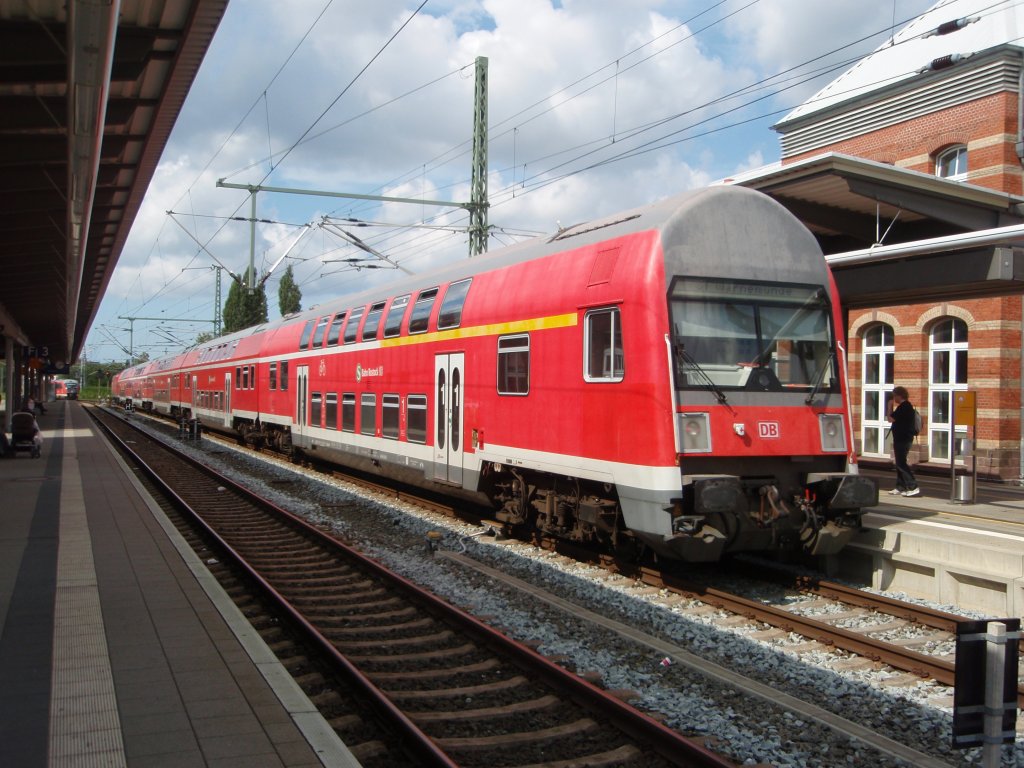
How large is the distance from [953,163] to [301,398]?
16.4 m

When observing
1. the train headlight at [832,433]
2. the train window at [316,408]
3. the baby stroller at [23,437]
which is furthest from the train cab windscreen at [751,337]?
the baby stroller at [23,437]

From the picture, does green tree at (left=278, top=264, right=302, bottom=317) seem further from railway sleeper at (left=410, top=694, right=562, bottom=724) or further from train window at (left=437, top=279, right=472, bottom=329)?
railway sleeper at (left=410, top=694, right=562, bottom=724)

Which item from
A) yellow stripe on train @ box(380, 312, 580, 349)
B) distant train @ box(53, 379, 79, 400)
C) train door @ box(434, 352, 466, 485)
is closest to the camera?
yellow stripe on train @ box(380, 312, 580, 349)

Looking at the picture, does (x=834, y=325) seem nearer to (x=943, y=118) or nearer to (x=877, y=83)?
(x=943, y=118)

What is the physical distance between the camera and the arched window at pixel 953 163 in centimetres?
2130

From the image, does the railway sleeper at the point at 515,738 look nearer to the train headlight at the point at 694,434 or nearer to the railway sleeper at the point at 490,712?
the railway sleeper at the point at 490,712

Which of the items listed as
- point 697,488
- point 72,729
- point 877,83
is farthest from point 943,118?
point 72,729

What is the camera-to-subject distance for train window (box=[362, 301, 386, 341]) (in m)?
15.0

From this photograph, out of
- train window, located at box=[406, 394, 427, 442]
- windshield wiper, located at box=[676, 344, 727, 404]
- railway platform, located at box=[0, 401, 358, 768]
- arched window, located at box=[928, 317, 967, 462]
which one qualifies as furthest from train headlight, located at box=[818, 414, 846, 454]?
arched window, located at box=[928, 317, 967, 462]

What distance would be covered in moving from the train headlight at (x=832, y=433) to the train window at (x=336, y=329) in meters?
10.5

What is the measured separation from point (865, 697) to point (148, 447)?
1010 inches

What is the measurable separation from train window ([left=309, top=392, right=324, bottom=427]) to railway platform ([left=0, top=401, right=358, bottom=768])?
7.50 metres

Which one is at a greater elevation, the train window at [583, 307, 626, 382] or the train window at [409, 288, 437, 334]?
the train window at [409, 288, 437, 334]

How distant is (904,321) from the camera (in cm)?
2202
